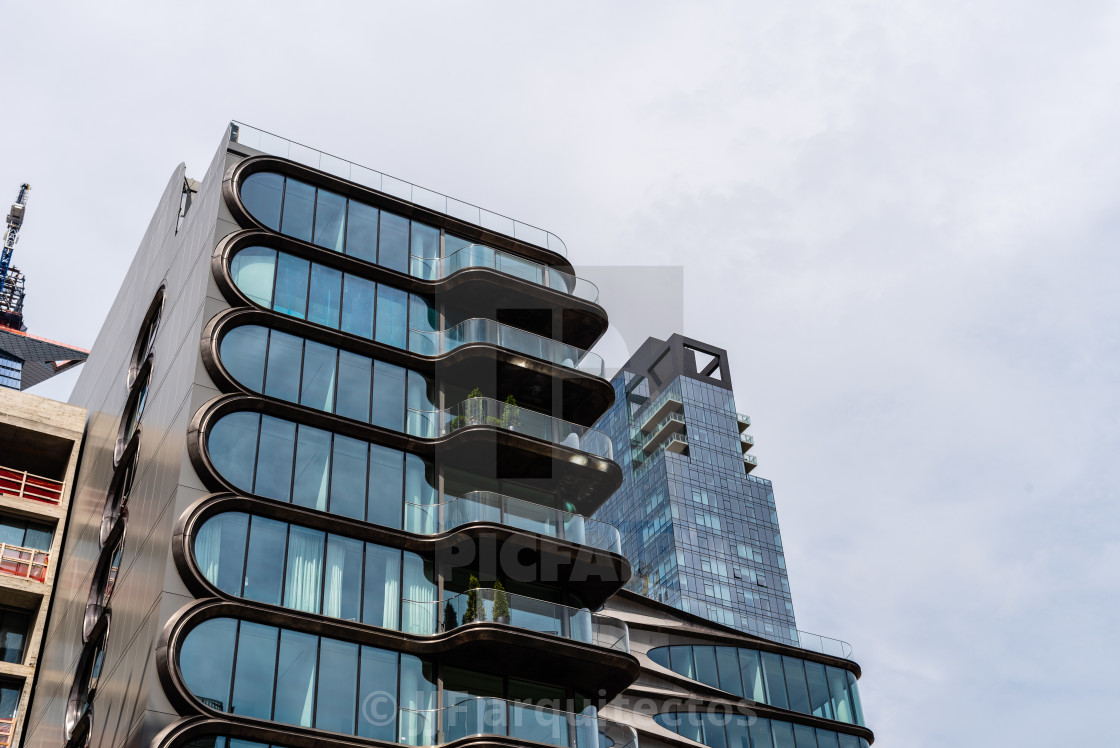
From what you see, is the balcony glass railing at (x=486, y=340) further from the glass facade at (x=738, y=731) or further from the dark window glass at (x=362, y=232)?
the glass facade at (x=738, y=731)

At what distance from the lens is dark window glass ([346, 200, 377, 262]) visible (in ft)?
128

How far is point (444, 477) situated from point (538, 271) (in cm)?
926

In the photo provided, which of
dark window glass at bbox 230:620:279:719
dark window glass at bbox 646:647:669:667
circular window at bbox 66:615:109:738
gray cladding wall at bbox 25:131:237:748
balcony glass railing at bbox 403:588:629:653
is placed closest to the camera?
dark window glass at bbox 230:620:279:719

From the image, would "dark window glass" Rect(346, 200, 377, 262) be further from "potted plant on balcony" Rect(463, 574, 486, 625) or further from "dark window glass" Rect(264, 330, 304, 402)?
"potted plant on balcony" Rect(463, 574, 486, 625)

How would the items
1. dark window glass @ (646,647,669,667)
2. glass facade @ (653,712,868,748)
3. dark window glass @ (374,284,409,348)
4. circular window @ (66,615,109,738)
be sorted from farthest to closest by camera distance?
dark window glass @ (646,647,669,667), glass facade @ (653,712,868,748), dark window glass @ (374,284,409,348), circular window @ (66,615,109,738)

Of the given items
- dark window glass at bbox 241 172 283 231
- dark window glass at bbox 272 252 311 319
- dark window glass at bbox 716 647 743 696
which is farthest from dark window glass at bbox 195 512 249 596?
dark window glass at bbox 716 647 743 696

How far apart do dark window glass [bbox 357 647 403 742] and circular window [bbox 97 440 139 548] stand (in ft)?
40.8

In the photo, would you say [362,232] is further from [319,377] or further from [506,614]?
[506,614]

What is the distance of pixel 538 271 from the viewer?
42.0 m

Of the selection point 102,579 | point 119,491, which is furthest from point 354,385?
point 102,579

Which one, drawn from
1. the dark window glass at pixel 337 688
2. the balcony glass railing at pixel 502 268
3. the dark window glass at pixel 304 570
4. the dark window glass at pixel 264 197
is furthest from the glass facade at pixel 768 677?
the dark window glass at pixel 264 197

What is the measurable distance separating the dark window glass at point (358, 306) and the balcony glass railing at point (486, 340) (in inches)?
59.7

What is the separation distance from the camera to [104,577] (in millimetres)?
38500

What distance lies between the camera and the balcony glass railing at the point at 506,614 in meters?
32.6
